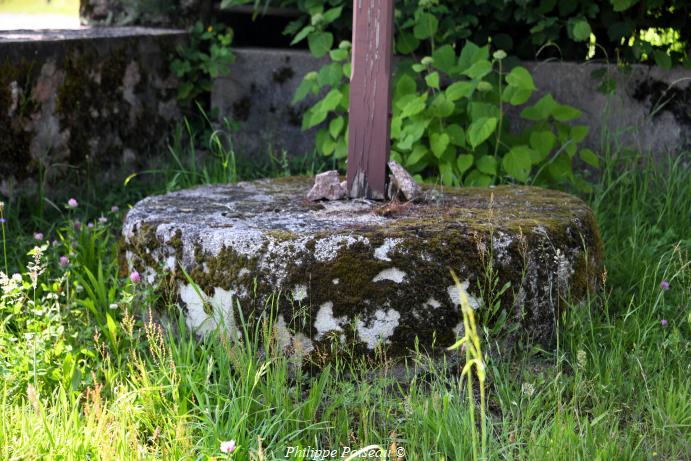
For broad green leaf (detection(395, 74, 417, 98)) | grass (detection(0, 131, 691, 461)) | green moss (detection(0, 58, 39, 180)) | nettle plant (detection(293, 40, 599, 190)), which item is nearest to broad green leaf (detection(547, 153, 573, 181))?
nettle plant (detection(293, 40, 599, 190))

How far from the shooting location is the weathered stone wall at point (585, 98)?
14.6 feet

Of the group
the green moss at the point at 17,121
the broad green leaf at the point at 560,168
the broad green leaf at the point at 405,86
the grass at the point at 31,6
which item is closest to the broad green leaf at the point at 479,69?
the broad green leaf at the point at 405,86

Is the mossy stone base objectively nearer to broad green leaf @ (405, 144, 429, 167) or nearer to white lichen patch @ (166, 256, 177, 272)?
white lichen patch @ (166, 256, 177, 272)

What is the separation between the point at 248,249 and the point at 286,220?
0.27 metres

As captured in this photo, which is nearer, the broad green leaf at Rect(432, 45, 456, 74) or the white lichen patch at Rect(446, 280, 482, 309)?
the white lichen patch at Rect(446, 280, 482, 309)

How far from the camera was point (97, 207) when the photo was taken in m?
4.38

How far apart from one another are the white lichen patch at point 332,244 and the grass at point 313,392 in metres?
0.26

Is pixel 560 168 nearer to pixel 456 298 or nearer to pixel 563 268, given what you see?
pixel 563 268

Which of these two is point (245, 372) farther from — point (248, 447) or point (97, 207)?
point (97, 207)

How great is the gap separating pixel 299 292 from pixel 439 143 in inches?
67.3

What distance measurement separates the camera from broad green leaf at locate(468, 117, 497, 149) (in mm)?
3975

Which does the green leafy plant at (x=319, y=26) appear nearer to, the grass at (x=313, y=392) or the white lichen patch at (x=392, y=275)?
the grass at (x=313, y=392)

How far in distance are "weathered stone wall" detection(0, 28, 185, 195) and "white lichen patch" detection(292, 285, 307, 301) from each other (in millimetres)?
1982

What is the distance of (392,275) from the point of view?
2.63 meters
